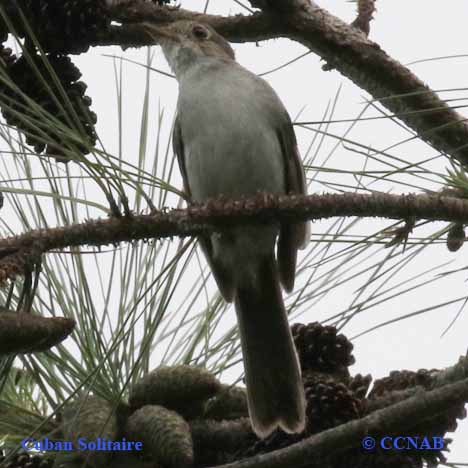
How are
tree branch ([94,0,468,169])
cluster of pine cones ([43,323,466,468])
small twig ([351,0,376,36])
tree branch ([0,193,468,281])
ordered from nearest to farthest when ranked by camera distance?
tree branch ([0,193,468,281]) < cluster of pine cones ([43,323,466,468]) < tree branch ([94,0,468,169]) < small twig ([351,0,376,36])

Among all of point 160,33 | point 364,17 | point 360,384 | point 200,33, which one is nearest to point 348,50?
point 364,17

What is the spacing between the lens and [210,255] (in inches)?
161

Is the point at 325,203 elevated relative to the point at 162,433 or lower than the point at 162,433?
elevated

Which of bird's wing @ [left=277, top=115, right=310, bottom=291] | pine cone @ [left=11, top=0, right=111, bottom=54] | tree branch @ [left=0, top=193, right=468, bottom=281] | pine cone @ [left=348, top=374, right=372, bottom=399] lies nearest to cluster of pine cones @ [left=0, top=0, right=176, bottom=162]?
pine cone @ [left=11, top=0, right=111, bottom=54]

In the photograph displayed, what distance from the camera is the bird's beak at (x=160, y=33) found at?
3.33 m

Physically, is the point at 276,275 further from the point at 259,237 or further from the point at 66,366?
the point at 66,366

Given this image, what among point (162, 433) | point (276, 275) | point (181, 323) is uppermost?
point (276, 275)

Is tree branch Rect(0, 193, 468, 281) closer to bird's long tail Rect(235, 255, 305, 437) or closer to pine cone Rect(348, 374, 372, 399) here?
pine cone Rect(348, 374, 372, 399)

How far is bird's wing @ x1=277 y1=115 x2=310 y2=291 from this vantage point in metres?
4.06

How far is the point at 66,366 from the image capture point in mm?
2807

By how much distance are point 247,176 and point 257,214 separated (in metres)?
1.79

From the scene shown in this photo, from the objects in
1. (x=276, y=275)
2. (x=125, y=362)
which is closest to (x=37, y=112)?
(x=125, y=362)

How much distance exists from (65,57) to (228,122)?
1.20 metres

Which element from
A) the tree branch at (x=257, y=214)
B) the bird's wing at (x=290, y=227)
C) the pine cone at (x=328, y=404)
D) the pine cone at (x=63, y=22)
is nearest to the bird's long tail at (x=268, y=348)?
the bird's wing at (x=290, y=227)
